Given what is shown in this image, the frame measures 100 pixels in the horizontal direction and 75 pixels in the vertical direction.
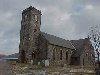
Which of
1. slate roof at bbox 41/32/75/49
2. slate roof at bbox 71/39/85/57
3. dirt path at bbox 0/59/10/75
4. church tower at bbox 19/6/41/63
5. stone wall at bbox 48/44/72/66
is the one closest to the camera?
dirt path at bbox 0/59/10/75

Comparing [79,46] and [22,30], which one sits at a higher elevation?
[22,30]

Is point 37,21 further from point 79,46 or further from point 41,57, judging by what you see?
point 79,46

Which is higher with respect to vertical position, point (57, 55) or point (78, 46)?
point (78, 46)

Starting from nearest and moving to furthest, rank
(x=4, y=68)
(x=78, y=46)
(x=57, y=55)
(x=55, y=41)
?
(x=4, y=68)
(x=57, y=55)
(x=55, y=41)
(x=78, y=46)

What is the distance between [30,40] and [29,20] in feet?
15.0

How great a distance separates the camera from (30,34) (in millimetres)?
46594

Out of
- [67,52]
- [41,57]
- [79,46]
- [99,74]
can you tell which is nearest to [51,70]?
[99,74]

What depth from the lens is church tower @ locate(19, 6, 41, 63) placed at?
1831 inches

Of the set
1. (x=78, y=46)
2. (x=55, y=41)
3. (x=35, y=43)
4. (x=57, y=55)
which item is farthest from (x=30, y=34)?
(x=78, y=46)

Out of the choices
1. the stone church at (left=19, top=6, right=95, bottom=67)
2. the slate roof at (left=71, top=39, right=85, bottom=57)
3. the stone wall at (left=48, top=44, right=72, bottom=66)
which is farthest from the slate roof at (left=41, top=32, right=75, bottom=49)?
the slate roof at (left=71, top=39, right=85, bottom=57)

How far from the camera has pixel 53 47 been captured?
158 ft

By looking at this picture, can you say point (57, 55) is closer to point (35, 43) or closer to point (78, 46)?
point (35, 43)

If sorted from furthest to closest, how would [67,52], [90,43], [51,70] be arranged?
1. [90,43]
2. [67,52]
3. [51,70]

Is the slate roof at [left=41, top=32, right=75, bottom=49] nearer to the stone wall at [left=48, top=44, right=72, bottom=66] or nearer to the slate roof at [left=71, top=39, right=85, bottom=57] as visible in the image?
the stone wall at [left=48, top=44, right=72, bottom=66]
